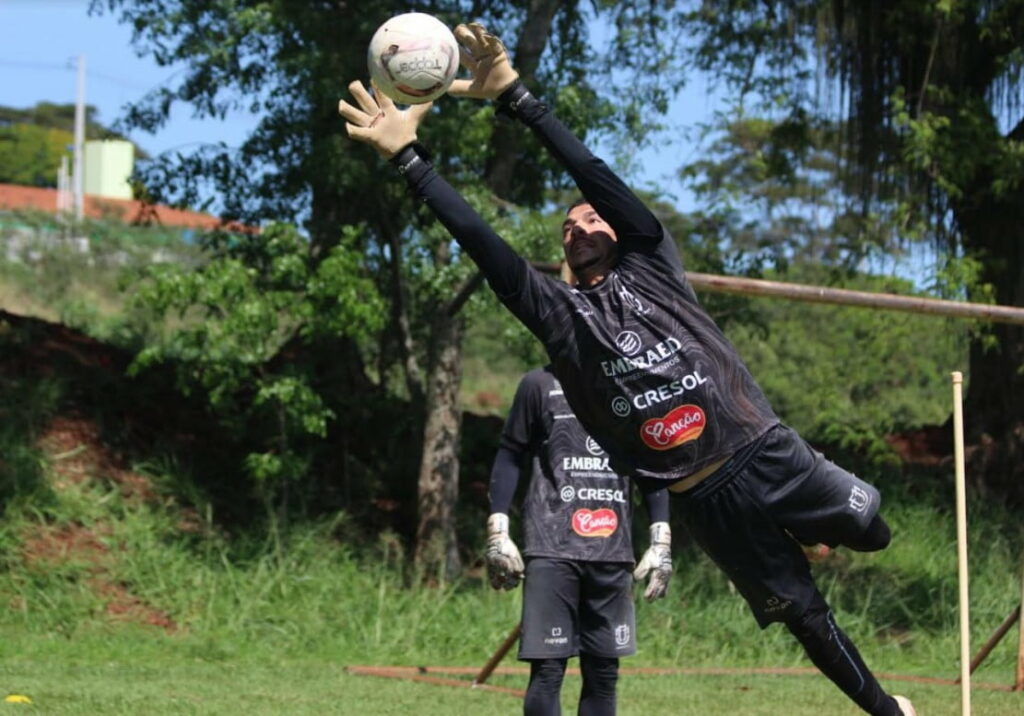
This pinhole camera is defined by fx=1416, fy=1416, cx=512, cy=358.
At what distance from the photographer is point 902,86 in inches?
508

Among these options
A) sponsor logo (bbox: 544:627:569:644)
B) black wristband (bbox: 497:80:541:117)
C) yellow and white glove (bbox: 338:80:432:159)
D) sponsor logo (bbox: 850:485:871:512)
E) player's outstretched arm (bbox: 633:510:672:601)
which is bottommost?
sponsor logo (bbox: 544:627:569:644)

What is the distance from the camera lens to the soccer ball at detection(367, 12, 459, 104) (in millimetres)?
4570

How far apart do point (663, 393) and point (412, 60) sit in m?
1.34

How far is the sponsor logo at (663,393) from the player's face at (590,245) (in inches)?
26.7

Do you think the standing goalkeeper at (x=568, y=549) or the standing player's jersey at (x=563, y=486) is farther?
the standing player's jersey at (x=563, y=486)

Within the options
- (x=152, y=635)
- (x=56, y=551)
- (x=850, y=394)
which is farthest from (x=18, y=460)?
(x=850, y=394)

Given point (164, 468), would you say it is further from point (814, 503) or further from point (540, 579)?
point (814, 503)

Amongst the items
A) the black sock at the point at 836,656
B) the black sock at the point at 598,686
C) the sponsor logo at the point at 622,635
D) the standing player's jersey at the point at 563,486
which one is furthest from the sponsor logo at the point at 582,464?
the black sock at the point at 836,656

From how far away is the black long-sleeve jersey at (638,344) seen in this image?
450 centimetres

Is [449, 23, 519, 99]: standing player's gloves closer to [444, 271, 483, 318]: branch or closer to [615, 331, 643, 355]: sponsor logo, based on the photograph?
[615, 331, 643, 355]: sponsor logo

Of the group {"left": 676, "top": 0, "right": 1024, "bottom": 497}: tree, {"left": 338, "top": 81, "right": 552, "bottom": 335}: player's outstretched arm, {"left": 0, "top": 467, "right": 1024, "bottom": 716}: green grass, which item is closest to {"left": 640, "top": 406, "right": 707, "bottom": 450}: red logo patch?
{"left": 338, "top": 81, "right": 552, "bottom": 335}: player's outstretched arm

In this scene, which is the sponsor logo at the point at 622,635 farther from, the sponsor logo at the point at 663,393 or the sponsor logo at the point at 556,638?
the sponsor logo at the point at 663,393

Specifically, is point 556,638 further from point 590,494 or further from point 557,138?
point 557,138

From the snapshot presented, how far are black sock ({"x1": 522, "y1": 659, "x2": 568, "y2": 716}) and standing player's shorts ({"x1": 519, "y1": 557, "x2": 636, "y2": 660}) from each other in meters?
0.04
